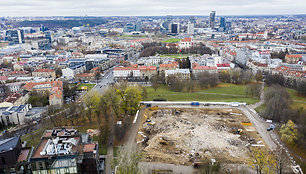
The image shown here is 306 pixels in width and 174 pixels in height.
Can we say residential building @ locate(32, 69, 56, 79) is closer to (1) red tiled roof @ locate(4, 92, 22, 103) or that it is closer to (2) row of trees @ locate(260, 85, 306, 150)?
(1) red tiled roof @ locate(4, 92, 22, 103)

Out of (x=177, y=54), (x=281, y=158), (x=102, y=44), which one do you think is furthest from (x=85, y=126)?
(x=102, y=44)

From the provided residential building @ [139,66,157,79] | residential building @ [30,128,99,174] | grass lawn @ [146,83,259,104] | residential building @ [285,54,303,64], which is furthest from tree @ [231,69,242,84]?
residential building @ [30,128,99,174]

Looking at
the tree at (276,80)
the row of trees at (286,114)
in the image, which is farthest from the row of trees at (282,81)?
the row of trees at (286,114)

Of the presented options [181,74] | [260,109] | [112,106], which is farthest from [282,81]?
[112,106]

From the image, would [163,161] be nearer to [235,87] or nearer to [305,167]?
[305,167]

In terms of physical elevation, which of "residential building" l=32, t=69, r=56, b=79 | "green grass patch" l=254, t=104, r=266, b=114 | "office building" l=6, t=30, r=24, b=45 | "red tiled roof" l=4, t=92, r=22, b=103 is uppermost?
"office building" l=6, t=30, r=24, b=45

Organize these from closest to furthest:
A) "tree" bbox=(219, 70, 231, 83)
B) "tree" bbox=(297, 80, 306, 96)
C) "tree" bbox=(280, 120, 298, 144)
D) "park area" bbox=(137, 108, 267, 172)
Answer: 1. "park area" bbox=(137, 108, 267, 172)
2. "tree" bbox=(280, 120, 298, 144)
3. "tree" bbox=(297, 80, 306, 96)
4. "tree" bbox=(219, 70, 231, 83)
